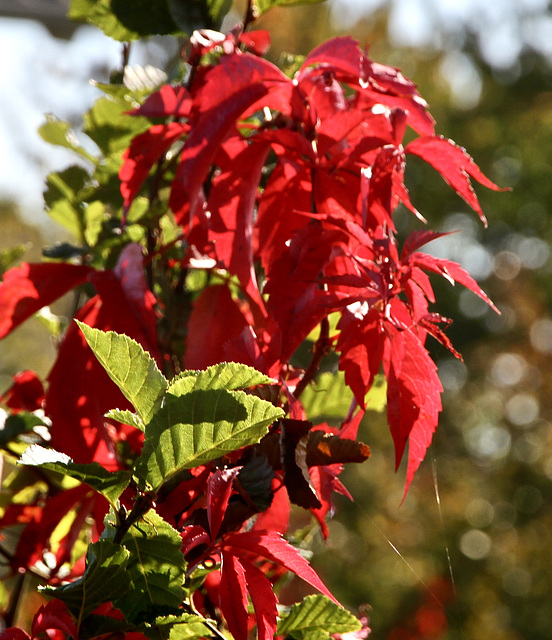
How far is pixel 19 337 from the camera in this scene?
962 cm

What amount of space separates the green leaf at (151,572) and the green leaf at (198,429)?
0.08ft

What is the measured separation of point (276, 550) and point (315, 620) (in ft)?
0.32

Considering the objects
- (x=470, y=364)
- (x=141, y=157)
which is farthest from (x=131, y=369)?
(x=470, y=364)

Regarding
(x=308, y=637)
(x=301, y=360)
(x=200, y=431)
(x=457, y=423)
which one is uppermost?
(x=200, y=431)

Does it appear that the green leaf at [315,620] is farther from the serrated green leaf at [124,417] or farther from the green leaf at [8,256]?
the green leaf at [8,256]

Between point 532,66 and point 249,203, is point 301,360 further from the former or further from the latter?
point 249,203

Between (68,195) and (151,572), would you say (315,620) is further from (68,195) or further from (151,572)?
(68,195)

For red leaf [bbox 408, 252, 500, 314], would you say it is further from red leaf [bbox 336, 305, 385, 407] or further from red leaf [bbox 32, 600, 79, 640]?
red leaf [bbox 32, 600, 79, 640]

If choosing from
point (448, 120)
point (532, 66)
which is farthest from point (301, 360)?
point (532, 66)

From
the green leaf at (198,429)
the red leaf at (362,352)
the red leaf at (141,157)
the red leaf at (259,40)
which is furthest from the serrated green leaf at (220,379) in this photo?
the red leaf at (259,40)

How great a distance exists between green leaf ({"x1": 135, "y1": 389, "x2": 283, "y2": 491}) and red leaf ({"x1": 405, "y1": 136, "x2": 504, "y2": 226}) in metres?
0.25

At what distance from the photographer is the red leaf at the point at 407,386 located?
419 mm

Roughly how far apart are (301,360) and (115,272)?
528 centimetres

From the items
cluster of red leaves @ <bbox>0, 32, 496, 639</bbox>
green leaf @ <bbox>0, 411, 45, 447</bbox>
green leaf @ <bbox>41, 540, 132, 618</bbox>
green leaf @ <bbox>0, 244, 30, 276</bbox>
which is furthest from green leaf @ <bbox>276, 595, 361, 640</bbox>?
green leaf @ <bbox>0, 244, 30, 276</bbox>
